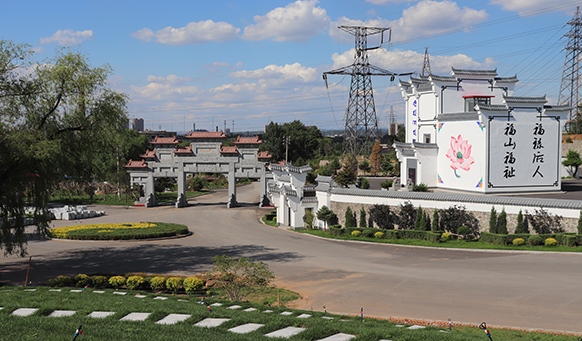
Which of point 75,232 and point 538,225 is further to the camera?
point 75,232

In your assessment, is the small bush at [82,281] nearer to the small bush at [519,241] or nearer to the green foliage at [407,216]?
the green foliage at [407,216]

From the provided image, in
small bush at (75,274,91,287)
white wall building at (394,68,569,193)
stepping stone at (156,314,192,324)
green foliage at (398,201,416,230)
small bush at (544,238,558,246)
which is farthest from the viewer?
white wall building at (394,68,569,193)

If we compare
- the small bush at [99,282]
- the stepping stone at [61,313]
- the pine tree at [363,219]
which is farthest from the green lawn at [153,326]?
the pine tree at [363,219]

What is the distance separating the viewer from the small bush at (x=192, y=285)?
58.9 ft

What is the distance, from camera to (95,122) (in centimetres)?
2219

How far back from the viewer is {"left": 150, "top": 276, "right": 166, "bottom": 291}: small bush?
18500 mm

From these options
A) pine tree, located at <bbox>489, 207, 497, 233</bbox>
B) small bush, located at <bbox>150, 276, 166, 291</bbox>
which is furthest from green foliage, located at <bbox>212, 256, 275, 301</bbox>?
pine tree, located at <bbox>489, 207, 497, 233</bbox>

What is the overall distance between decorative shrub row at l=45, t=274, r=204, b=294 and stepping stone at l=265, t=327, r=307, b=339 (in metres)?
9.00

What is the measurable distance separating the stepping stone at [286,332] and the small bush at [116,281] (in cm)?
1126

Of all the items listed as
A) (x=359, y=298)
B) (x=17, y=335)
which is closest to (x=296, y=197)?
(x=359, y=298)

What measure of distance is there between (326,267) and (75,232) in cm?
2091

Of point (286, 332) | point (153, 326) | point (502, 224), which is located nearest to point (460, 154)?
point (502, 224)

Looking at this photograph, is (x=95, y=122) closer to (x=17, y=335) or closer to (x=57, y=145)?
(x=57, y=145)

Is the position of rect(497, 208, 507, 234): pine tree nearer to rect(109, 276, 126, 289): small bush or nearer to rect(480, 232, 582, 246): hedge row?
rect(480, 232, 582, 246): hedge row
